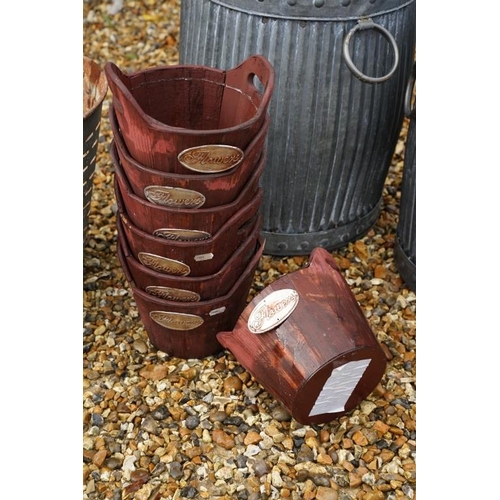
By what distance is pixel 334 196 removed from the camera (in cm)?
252

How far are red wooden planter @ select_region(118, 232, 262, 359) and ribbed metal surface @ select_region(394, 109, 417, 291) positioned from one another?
24.5 inches

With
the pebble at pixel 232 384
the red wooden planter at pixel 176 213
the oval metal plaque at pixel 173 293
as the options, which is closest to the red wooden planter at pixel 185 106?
the red wooden planter at pixel 176 213

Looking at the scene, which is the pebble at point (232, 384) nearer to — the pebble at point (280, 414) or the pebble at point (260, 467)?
the pebble at point (280, 414)

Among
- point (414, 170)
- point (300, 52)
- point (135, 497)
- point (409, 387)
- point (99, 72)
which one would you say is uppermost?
point (300, 52)

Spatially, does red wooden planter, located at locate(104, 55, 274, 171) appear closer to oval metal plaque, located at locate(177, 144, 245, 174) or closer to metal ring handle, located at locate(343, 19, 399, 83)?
oval metal plaque, located at locate(177, 144, 245, 174)

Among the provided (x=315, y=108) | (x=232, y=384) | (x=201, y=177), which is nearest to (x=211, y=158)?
(x=201, y=177)

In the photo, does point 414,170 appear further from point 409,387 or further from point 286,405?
point 286,405

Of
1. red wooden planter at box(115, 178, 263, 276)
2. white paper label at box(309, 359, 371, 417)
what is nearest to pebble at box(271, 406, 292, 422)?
white paper label at box(309, 359, 371, 417)

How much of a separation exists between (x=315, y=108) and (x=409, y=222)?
52cm

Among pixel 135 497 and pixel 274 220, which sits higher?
pixel 274 220

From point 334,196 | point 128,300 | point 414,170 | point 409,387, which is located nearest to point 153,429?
point 128,300

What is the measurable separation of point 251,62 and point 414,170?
0.74m

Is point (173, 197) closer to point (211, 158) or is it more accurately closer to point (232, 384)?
point (211, 158)

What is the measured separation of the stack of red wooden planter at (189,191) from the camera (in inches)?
69.4
